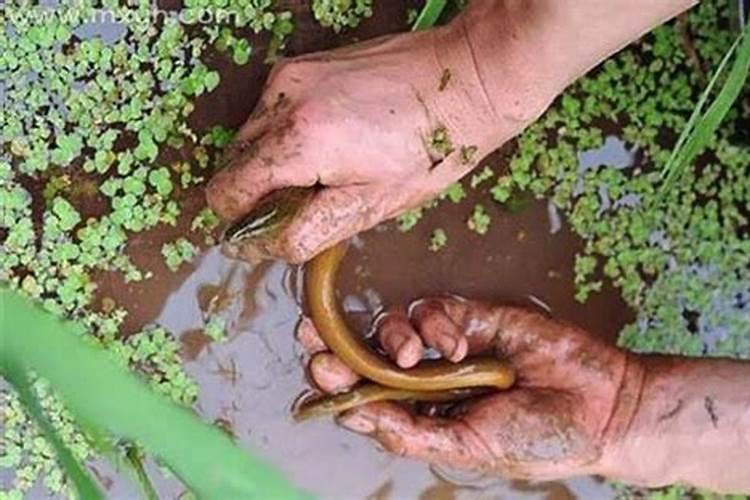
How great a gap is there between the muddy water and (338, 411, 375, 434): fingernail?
0.05 meters

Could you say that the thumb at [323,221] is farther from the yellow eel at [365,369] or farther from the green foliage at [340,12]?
the green foliage at [340,12]

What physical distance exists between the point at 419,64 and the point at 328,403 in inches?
20.8

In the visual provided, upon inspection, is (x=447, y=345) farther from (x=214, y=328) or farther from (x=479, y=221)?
(x=214, y=328)

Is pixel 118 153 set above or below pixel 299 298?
above

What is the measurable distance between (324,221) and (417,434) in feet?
1.33

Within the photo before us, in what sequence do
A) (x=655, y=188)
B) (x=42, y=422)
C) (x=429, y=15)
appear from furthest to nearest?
(x=655, y=188), (x=429, y=15), (x=42, y=422)

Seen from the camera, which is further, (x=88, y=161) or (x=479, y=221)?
(x=479, y=221)

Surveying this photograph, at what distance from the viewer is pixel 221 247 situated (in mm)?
2006

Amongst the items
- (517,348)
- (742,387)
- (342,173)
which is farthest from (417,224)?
(742,387)

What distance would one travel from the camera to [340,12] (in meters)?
2.04

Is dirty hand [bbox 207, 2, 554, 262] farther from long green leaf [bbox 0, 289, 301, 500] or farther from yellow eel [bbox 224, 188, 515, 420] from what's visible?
long green leaf [bbox 0, 289, 301, 500]

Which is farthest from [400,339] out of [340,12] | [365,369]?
[340,12]

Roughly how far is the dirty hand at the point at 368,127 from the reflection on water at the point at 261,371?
207mm

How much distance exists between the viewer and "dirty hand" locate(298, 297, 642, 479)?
6.57ft
